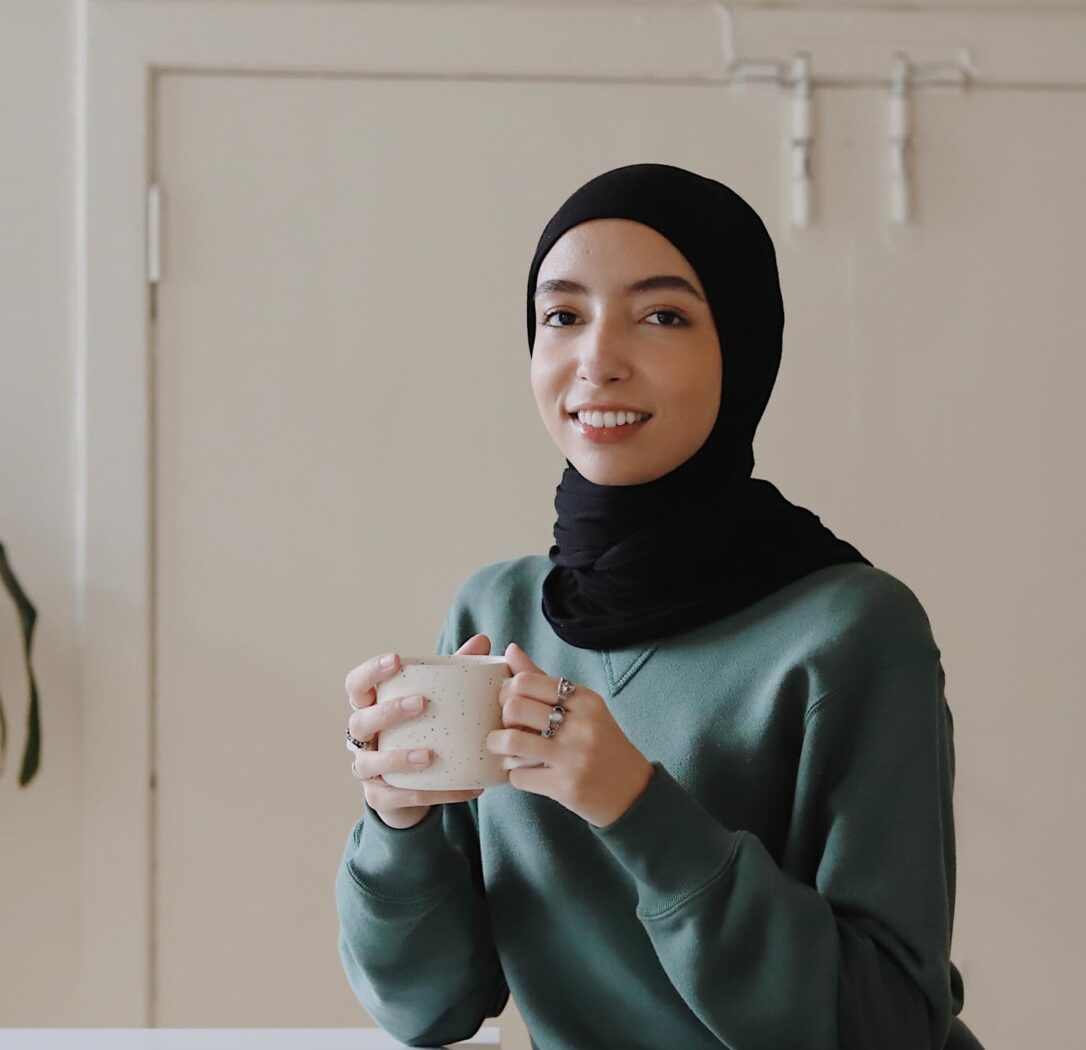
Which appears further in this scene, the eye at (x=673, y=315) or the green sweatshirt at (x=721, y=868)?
the eye at (x=673, y=315)

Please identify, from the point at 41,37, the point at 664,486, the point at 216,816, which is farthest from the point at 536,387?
the point at 41,37

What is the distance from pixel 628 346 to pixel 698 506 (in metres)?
0.13

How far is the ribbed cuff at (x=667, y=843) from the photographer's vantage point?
782mm

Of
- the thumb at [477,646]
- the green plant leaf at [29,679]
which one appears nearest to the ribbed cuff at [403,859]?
the thumb at [477,646]

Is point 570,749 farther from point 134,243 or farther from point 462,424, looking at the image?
point 134,243

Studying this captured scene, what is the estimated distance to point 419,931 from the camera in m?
0.94

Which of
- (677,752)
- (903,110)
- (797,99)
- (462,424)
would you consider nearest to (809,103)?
(797,99)

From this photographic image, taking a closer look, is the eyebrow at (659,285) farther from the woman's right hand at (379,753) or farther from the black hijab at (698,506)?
the woman's right hand at (379,753)

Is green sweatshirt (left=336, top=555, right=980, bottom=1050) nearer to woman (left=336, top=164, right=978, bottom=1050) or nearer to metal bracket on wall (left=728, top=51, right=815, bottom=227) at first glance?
woman (left=336, top=164, right=978, bottom=1050)

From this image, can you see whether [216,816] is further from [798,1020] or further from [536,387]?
[798,1020]

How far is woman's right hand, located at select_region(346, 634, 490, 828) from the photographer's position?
78cm

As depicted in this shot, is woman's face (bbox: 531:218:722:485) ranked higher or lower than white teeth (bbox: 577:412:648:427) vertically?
higher

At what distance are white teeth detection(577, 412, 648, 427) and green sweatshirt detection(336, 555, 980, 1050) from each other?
151 mm

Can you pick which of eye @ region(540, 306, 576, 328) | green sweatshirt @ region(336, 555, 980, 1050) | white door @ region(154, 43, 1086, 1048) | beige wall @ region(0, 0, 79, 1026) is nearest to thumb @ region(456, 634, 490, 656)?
green sweatshirt @ region(336, 555, 980, 1050)
